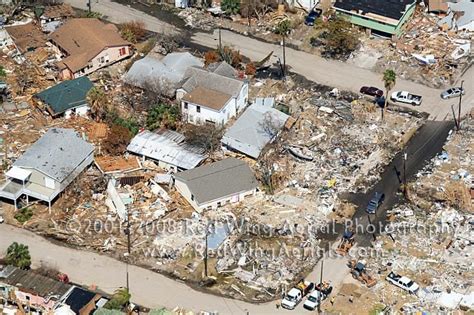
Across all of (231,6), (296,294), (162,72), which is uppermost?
(231,6)

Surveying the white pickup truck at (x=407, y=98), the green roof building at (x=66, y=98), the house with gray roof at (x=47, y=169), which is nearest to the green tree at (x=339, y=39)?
the white pickup truck at (x=407, y=98)

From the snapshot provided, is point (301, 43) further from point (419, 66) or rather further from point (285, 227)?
point (285, 227)

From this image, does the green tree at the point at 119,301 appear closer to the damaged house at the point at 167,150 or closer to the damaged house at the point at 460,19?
the damaged house at the point at 167,150

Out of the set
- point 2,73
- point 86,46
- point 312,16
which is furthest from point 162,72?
point 312,16

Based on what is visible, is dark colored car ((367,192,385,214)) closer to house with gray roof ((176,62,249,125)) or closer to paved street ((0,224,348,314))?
paved street ((0,224,348,314))

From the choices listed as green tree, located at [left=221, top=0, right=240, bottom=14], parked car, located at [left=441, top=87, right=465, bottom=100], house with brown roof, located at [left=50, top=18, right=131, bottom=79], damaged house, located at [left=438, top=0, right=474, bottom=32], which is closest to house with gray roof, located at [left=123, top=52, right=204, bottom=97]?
house with brown roof, located at [left=50, top=18, right=131, bottom=79]

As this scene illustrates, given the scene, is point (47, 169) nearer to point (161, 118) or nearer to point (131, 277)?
point (161, 118)

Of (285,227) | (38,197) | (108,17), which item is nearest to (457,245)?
(285,227)
